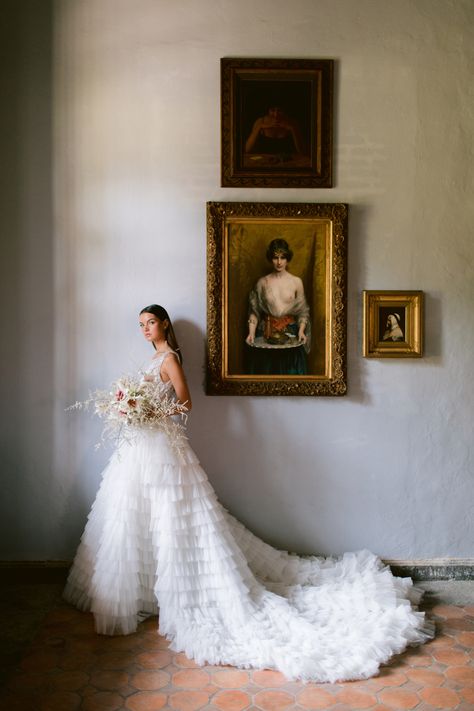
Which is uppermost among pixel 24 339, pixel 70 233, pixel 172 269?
pixel 70 233

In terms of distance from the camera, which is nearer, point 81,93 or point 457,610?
point 457,610

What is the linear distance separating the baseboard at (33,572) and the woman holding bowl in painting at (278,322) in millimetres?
2112

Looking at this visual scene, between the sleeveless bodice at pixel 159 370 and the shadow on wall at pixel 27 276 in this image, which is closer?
the sleeveless bodice at pixel 159 370

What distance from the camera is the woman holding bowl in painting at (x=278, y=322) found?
425 cm

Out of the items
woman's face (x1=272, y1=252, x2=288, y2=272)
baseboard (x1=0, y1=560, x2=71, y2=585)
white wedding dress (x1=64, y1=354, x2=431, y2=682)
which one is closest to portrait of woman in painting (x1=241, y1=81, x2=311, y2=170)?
woman's face (x1=272, y1=252, x2=288, y2=272)

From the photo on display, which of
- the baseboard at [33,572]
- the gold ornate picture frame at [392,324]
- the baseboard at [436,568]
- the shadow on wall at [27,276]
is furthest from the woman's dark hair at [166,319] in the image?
the baseboard at [436,568]

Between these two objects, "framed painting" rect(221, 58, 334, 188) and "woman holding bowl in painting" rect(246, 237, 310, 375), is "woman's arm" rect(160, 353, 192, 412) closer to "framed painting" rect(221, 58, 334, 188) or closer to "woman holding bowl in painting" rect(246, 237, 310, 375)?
"woman holding bowl in painting" rect(246, 237, 310, 375)

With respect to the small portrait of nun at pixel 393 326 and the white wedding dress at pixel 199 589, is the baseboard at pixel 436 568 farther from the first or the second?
the small portrait of nun at pixel 393 326

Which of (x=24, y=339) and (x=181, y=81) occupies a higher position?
(x=181, y=81)

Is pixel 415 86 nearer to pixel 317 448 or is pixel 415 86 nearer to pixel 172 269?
pixel 172 269

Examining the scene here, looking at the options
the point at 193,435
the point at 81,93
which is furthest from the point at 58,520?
the point at 81,93

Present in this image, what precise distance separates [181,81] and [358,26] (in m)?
1.42

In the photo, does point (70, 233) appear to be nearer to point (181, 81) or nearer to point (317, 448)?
point (181, 81)

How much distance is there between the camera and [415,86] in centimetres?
427
